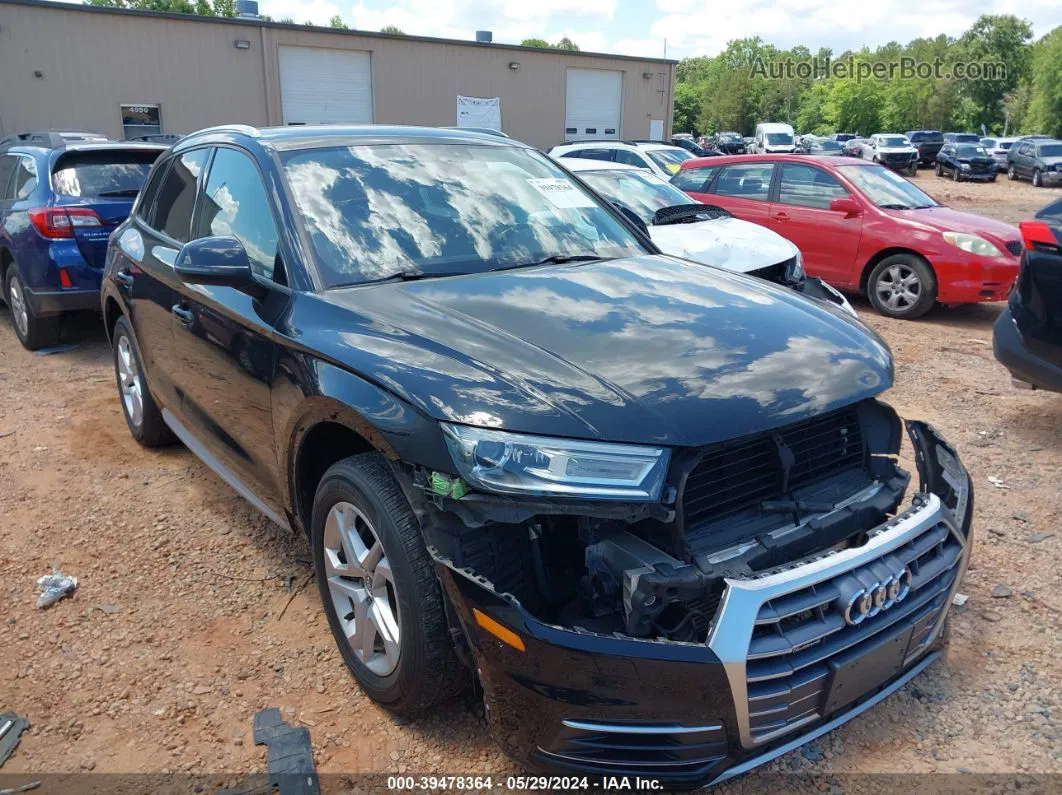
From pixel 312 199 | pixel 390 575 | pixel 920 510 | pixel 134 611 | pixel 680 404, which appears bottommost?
pixel 134 611

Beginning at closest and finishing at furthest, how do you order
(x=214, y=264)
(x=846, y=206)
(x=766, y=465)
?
1. (x=766, y=465)
2. (x=214, y=264)
3. (x=846, y=206)

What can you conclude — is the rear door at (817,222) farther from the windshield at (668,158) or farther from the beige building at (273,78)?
the beige building at (273,78)

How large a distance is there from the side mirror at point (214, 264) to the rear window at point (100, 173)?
4.75 m

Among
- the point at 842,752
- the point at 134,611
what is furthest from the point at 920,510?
the point at 134,611

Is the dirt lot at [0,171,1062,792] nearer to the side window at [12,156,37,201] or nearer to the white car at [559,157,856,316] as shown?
the white car at [559,157,856,316]

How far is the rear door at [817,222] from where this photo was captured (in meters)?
8.79

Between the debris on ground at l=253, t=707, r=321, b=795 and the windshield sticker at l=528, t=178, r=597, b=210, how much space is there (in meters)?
2.35

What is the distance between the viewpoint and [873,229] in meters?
8.55

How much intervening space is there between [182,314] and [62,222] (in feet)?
12.9

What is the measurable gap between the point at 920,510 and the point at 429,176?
2228 mm

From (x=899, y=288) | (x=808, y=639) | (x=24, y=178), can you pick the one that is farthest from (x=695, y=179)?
(x=808, y=639)

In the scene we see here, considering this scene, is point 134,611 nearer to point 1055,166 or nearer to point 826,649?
point 826,649

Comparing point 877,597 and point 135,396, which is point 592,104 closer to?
A: point 135,396

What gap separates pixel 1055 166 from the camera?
96.4 ft
